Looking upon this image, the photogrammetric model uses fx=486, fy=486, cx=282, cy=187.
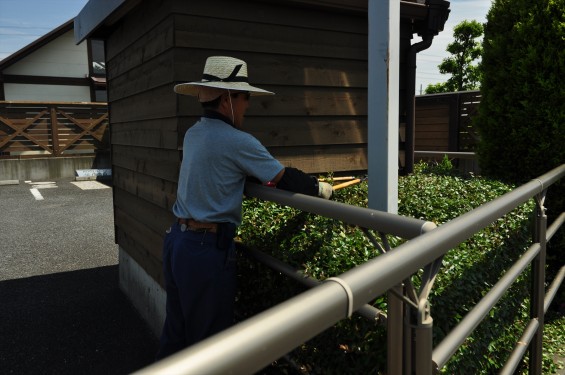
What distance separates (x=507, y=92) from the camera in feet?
14.5

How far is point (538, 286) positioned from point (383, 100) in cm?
141

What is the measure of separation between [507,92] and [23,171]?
1488 cm

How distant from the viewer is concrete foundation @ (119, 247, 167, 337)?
446cm

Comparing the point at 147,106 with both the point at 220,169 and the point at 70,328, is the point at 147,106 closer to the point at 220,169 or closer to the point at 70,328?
the point at 220,169

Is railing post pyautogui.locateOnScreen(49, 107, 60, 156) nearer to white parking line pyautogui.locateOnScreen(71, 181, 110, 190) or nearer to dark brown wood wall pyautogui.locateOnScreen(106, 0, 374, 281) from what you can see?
white parking line pyautogui.locateOnScreen(71, 181, 110, 190)

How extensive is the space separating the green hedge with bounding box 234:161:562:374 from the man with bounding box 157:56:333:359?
258 millimetres

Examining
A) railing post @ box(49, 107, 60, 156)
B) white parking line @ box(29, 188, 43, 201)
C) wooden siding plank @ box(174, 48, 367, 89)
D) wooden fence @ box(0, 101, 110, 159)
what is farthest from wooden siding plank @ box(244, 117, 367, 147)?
railing post @ box(49, 107, 60, 156)

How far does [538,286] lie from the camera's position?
283 cm

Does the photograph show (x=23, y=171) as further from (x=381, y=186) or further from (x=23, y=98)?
(x=381, y=186)

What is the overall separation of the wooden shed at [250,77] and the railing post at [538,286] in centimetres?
196

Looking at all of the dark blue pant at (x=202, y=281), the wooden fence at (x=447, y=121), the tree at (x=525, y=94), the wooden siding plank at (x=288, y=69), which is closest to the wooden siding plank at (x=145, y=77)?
the wooden siding plank at (x=288, y=69)

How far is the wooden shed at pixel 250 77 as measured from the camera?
3631mm

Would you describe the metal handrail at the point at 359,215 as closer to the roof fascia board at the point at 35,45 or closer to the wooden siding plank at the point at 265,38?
the wooden siding plank at the point at 265,38

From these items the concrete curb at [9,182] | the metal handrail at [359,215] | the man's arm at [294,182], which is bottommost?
the concrete curb at [9,182]
